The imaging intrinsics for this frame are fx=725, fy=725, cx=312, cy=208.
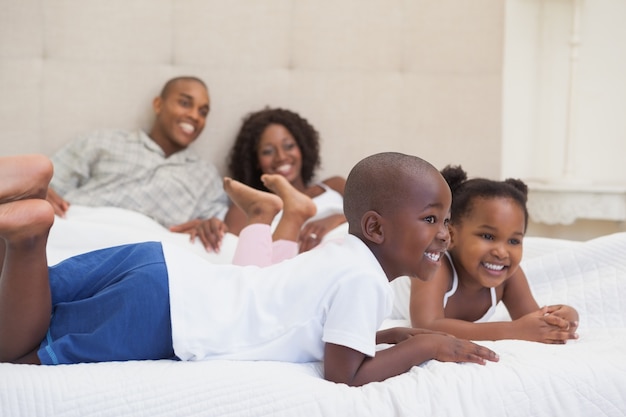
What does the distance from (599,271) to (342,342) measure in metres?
0.84

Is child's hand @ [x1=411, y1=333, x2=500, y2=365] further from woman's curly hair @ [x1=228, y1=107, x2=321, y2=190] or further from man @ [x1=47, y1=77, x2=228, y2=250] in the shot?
woman's curly hair @ [x1=228, y1=107, x2=321, y2=190]

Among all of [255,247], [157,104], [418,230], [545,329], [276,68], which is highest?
[276,68]

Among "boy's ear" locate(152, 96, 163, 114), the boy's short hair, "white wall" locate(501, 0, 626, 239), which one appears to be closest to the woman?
"boy's ear" locate(152, 96, 163, 114)

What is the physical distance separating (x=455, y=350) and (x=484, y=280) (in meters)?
0.38

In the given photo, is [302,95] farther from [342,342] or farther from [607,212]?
[342,342]

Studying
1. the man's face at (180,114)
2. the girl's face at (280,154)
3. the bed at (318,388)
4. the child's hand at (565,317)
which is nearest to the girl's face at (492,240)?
the child's hand at (565,317)

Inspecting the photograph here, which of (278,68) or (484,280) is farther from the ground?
(278,68)

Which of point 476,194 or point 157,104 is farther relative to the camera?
point 157,104

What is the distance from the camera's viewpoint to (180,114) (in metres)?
2.17

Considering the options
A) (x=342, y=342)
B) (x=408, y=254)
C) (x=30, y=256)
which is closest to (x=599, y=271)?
(x=408, y=254)

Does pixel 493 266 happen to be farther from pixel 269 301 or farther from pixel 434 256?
pixel 269 301

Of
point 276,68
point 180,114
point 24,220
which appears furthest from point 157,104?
point 24,220

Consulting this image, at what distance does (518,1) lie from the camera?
280cm

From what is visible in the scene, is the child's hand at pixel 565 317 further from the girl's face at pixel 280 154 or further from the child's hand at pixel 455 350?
the girl's face at pixel 280 154
